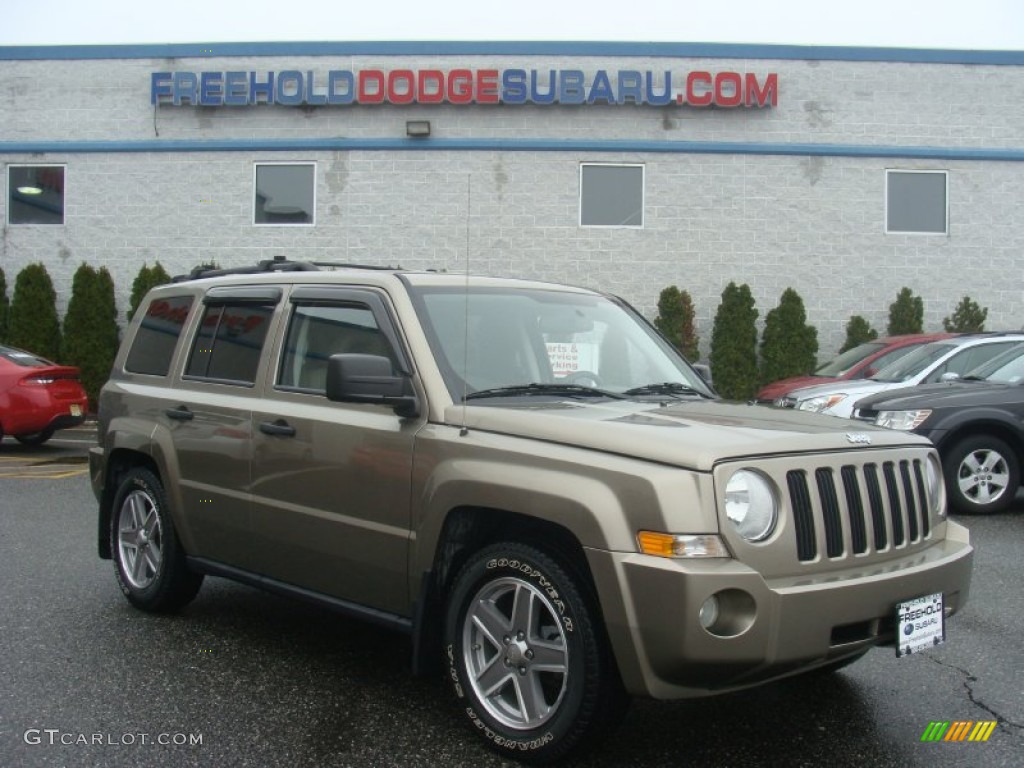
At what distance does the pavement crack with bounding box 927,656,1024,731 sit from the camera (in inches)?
163

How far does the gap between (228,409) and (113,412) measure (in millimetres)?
1302

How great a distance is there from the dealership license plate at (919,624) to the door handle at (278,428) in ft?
8.48

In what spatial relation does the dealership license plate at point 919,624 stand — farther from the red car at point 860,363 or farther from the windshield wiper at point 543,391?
the red car at point 860,363

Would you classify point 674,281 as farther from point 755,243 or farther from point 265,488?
point 265,488

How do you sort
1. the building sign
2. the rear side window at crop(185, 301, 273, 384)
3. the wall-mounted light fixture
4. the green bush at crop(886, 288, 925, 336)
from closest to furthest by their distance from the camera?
the rear side window at crop(185, 301, 273, 384)
the green bush at crop(886, 288, 925, 336)
the building sign
the wall-mounted light fixture

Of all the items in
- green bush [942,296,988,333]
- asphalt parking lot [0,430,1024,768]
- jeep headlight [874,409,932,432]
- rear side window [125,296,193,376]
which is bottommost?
asphalt parking lot [0,430,1024,768]

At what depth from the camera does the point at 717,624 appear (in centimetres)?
328

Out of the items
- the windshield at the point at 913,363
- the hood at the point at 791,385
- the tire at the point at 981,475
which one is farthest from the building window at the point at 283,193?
the tire at the point at 981,475

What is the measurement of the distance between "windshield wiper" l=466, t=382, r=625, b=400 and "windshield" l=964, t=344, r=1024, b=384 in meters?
6.57

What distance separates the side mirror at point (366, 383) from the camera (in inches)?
158

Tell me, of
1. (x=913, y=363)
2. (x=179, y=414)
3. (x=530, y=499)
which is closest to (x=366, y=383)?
(x=530, y=499)

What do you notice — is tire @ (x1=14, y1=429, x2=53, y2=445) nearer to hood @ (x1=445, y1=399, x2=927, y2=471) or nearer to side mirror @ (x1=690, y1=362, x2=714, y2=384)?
side mirror @ (x1=690, y1=362, x2=714, y2=384)

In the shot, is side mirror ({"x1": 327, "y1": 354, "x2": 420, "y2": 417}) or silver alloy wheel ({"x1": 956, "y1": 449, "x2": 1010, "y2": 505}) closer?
side mirror ({"x1": 327, "y1": 354, "x2": 420, "y2": 417})

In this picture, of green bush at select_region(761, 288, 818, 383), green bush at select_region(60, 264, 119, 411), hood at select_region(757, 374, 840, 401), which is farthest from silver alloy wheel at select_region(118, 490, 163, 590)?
green bush at select_region(60, 264, 119, 411)
